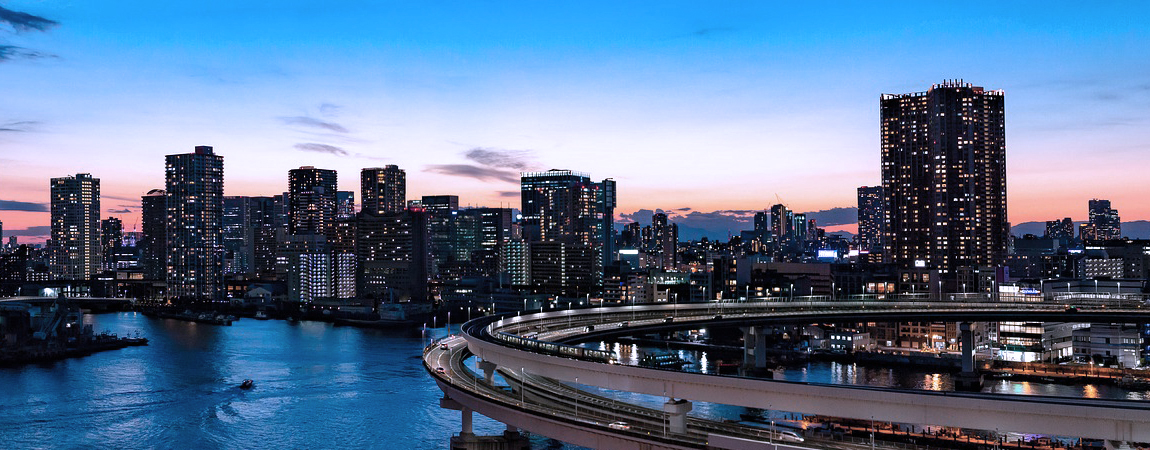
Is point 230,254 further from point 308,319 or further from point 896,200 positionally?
point 896,200

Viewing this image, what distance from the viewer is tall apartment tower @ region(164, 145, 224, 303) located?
146 meters

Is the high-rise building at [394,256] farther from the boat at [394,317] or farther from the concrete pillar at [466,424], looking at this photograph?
the concrete pillar at [466,424]

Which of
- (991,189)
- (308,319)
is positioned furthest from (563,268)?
(991,189)

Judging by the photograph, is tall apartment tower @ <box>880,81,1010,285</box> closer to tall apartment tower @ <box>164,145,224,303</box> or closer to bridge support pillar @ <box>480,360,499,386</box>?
tall apartment tower @ <box>164,145,224,303</box>

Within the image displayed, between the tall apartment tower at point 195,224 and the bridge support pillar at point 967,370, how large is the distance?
389 ft

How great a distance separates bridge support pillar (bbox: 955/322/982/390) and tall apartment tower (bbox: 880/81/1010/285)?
77420mm

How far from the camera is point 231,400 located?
40750 millimetres

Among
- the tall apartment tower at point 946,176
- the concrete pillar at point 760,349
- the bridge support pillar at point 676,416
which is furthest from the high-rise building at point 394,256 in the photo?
the bridge support pillar at point 676,416

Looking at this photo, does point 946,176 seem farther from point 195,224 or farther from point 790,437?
point 790,437

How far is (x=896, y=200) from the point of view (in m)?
134

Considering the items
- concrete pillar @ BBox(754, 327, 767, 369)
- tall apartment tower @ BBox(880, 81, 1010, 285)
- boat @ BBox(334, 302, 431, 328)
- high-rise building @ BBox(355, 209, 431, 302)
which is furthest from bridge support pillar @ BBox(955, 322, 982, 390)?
tall apartment tower @ BBox(880, 81, 1010, 285)

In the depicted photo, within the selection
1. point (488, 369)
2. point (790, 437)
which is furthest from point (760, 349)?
point (790, 437)

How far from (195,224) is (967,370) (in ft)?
445

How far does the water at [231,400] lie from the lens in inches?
1282
